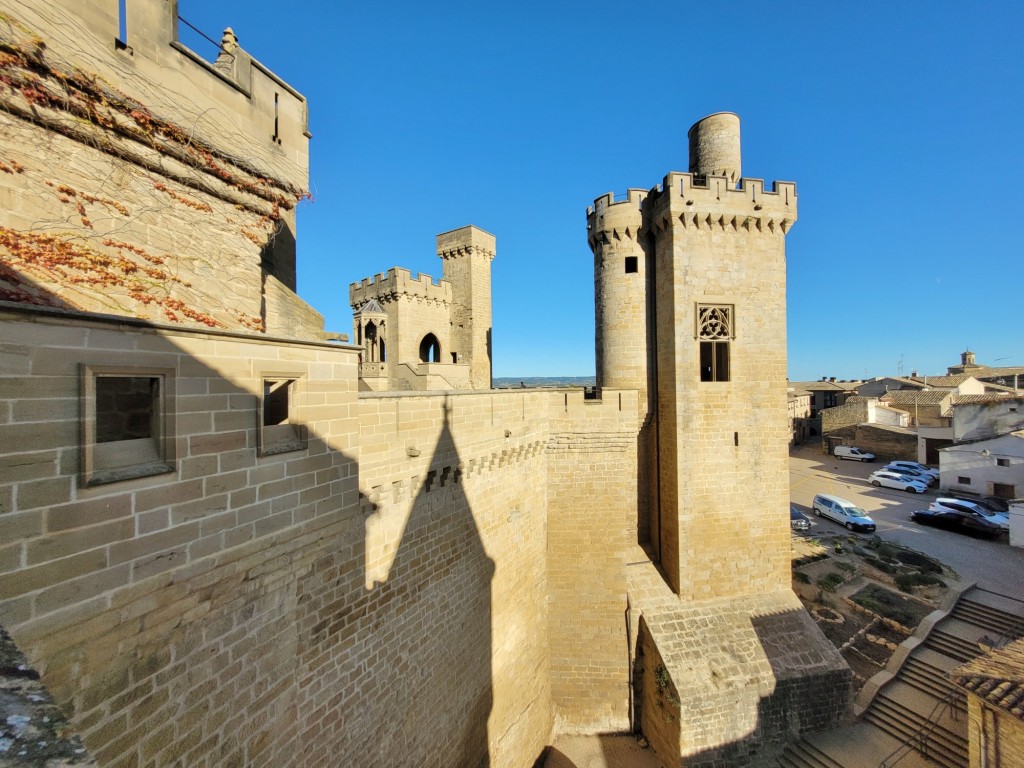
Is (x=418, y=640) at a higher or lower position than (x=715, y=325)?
lower

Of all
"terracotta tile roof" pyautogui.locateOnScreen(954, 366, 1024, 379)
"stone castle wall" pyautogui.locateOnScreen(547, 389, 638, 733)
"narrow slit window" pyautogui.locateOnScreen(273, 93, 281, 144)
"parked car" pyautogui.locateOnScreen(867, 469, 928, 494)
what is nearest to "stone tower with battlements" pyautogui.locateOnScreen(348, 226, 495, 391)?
"stone castle wall" pyautogui.locateOnScreen(547, 389, 638, 733)

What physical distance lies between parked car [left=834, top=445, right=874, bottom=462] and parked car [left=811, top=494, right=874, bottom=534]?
17609 millimetres

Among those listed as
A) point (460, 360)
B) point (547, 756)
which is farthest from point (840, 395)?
point (547, 756)

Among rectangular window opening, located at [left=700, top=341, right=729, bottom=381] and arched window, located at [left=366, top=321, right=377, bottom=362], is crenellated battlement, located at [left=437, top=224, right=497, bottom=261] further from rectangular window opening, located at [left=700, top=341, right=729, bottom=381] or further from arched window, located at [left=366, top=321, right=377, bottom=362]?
rectangular window opening, located at [left=700, top=341, right=729, bottom=381]

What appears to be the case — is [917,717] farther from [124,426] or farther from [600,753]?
[124,426]

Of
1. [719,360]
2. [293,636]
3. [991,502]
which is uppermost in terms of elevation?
[719,360]

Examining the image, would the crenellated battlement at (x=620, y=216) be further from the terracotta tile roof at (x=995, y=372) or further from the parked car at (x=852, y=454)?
the terracotta tile roof at (x=995, y=372)

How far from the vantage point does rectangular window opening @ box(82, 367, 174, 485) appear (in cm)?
299

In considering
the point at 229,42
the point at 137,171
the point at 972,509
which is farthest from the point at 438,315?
the point at 972,509

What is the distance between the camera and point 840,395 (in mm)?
52969

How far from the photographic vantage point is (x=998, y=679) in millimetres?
8055

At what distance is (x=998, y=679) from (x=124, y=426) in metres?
15.2

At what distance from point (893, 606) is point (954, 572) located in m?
4.99

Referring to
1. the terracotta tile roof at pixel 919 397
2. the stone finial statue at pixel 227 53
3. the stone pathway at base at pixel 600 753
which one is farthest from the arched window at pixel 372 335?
the terracotta tile roof at pixel 919 397
